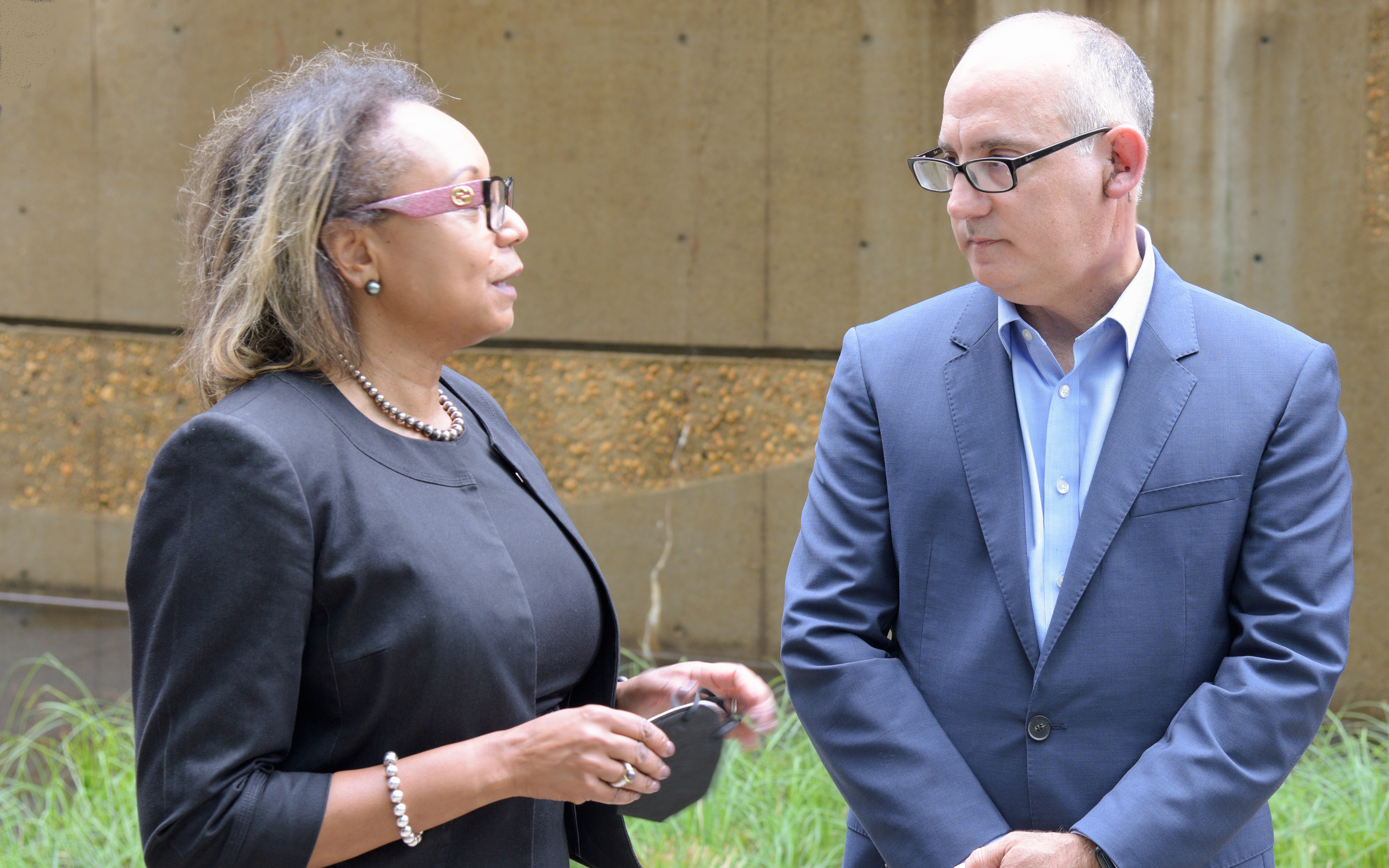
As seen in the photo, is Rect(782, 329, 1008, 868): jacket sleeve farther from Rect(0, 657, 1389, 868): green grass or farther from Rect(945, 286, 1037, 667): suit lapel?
Rect(0, 657, 1389, 868): green grass

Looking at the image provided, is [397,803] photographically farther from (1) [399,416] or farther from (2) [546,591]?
(1) [399,416]

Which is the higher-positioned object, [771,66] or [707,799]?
[771,66]

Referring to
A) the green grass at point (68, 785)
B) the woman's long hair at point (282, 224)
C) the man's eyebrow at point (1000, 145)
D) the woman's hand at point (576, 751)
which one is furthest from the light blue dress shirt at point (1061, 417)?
the green grass at point (68, 785)

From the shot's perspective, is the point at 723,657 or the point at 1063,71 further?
the point at 723,657

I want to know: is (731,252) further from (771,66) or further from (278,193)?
(278,193)

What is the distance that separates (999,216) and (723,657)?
2986 mm

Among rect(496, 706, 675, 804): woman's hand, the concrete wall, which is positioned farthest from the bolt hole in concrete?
rect(496, 706, 675, 804): woman's hand

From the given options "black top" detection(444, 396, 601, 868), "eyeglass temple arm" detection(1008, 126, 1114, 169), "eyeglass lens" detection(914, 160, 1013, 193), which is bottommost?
"black top" detection(444, 396, 601, 868)

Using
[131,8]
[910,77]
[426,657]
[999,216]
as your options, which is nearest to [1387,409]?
[910,77]

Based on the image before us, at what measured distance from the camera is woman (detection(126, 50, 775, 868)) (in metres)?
1.32

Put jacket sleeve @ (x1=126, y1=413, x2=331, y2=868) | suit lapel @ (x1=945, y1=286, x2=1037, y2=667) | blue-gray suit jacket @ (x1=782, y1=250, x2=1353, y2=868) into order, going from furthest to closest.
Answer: suit lapel @ (x1=945, y1=286, x2=1037, y2=667)
blue-gray suit jacket @ (x1=782, y1=250, x2=1353, y2=868)
jacket sleeve @ (x1=126, y1=413, x2=331, y2=868)

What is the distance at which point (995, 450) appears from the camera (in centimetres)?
168

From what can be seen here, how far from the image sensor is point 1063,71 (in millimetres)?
1596

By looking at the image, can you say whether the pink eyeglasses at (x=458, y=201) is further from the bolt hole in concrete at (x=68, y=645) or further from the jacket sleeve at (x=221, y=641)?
the bolt hole in concrete at (x=68, y=645)
